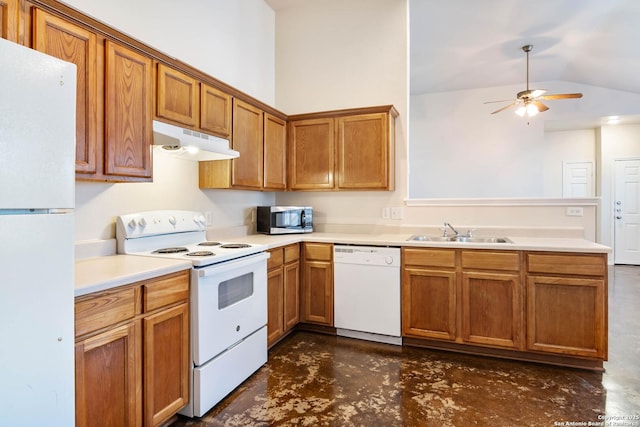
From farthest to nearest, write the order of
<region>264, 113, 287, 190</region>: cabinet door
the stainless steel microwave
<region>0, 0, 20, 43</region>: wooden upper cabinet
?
1. the stainless steel microwave
2. <region>264, 113, 287, 190</region>: cabinet door
3. <region>0, 0, 20, 43</region>: wooden upper cabinet

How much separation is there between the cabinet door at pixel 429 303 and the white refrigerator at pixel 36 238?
235 centimetres

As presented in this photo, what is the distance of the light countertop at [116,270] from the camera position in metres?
1.39

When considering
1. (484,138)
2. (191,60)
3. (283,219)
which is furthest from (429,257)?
(484,138)

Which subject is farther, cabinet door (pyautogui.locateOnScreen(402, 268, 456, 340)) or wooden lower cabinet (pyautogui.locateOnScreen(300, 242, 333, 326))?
wooden lower cabinet (pyautogui.locateOnScreen(300, 242, 333, 326))

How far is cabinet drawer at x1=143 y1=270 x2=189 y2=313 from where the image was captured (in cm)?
164

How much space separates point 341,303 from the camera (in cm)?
309

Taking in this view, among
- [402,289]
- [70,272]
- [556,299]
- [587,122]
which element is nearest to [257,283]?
[402,289]

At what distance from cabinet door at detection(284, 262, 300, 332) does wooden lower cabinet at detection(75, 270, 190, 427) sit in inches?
45.6

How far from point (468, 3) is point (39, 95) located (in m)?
3.94

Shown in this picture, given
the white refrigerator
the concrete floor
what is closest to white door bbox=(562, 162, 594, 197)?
the concrete floor

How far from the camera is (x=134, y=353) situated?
1578 millimetres

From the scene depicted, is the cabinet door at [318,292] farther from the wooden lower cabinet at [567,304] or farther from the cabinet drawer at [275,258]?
the wooden lower cabinet at [567,304]

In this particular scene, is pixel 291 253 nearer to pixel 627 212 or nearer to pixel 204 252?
pixel 204 252

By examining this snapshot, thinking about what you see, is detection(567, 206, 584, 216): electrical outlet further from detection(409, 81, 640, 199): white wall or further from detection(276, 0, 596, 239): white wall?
detection(409, 81, 640, 199): white wall
